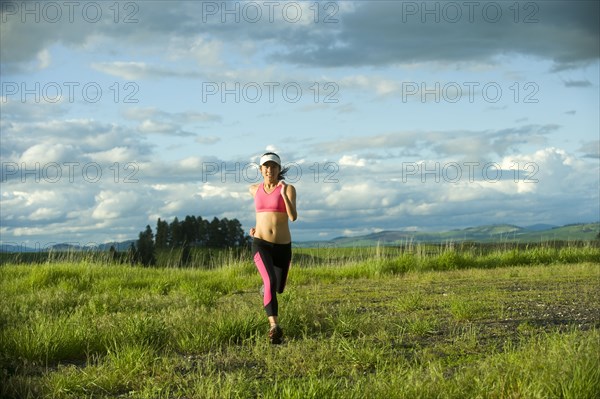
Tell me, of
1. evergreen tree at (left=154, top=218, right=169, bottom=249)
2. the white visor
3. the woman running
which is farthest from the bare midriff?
evergreen tree at (left=154, top=218, right=169, bottom=249)

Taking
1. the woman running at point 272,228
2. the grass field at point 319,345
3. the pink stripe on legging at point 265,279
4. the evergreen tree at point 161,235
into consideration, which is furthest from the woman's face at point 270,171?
the evergreen tree at point 161,235

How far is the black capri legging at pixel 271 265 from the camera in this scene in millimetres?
9242

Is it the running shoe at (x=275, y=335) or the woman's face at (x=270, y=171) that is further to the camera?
the woman's face at (x=270, y=171)

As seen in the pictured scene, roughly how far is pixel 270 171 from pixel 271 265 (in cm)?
126

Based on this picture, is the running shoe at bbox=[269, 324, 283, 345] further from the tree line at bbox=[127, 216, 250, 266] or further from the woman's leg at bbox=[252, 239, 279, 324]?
the tree line at bbox=[127, 216, 250, 266]

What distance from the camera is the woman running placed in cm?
923

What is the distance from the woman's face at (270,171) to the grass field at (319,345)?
1.91 m

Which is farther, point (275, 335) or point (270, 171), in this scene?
point (270, 171)

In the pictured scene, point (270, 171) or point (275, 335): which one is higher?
point (270, 171)

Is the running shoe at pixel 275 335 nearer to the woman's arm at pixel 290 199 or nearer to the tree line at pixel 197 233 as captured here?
the woman's arm at pixel 290 199

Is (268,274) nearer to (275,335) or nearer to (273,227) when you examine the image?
(273,227)

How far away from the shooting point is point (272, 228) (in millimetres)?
9383

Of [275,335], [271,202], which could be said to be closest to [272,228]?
[271,202]

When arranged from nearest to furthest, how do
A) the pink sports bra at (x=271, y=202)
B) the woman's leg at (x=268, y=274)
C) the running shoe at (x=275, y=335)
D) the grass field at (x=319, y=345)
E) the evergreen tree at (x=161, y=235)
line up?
the grass field at (x=319, y=345), the running shoe at (x=275, y=335), the woman's leg at (x=268, y=274), the pink sports bra at (x=271, y=202), the evergreen tree at (x=161, y=235)
